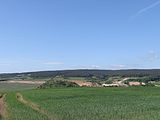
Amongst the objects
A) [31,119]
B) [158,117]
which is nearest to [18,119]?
[31,119]

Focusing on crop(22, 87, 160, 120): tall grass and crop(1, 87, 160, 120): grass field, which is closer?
crop(22, 87, 160, 120): tall grass

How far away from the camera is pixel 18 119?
31.5 m

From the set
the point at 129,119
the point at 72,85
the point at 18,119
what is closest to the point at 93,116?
the point at 129,119

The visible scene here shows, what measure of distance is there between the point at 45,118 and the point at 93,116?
3.44 metres

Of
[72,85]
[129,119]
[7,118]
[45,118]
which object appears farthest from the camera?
[72,85]

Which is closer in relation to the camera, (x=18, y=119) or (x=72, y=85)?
(x=18, y=119)

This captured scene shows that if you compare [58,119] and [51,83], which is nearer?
[58,119]

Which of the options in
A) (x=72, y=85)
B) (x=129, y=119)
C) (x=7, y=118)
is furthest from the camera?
(x=72, y=85)

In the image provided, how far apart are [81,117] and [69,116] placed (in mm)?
1385

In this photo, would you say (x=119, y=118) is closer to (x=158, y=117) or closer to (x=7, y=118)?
(x=158, y=117)

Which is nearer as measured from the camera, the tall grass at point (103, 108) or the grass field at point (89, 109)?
the tall grass at point (103, 108)

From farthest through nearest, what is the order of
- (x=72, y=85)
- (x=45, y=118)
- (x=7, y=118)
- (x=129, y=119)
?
(x=72, y=85) → (x=7, y=118) → (x=45, y=118) → (x=129, y=119)

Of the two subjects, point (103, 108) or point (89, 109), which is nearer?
point (89, 109)

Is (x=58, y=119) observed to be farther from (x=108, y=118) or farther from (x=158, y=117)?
(x=158, y=117)
